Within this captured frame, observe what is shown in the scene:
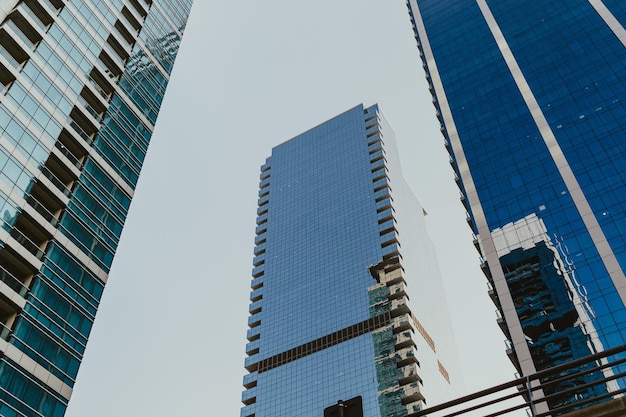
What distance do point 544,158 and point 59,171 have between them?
62026mm

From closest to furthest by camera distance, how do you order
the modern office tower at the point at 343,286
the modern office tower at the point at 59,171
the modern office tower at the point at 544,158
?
the modern office tower at the point at 59,171
the modern office tower at the point at 544,158
the modern office tower at the point at 343,286

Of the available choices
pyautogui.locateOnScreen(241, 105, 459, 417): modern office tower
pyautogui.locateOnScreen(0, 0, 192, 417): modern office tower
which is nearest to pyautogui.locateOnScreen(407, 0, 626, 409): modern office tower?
pyautogui.locateOnScreen(241, 105, 459, 417): modern office tower

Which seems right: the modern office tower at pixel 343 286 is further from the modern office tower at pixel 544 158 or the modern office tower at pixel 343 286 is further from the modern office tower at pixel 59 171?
the modern office tower at pixel 59 171

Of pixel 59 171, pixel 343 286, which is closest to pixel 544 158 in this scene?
pixel 343 286

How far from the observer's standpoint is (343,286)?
118 metres

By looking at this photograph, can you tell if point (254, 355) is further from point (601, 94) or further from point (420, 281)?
point (601, 94)

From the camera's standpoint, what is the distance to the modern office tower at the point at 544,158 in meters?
71.9

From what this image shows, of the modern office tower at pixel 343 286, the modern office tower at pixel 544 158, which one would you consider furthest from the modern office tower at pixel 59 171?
the modern office tower at pixel 343 286

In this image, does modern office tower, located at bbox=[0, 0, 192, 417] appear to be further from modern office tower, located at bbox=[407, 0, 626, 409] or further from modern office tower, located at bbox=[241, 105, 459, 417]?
modern office tower, located at bbox=[241, 105, 459, 417]

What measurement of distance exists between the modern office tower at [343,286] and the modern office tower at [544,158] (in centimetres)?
2812

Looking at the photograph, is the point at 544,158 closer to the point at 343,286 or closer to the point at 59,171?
the point at 343,286

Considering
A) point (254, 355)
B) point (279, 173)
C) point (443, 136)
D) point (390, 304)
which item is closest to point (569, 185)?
point (443, 136)

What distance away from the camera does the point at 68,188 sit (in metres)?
52.7

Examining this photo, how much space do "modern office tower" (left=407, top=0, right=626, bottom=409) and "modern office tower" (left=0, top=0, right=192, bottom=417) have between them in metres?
46.1
